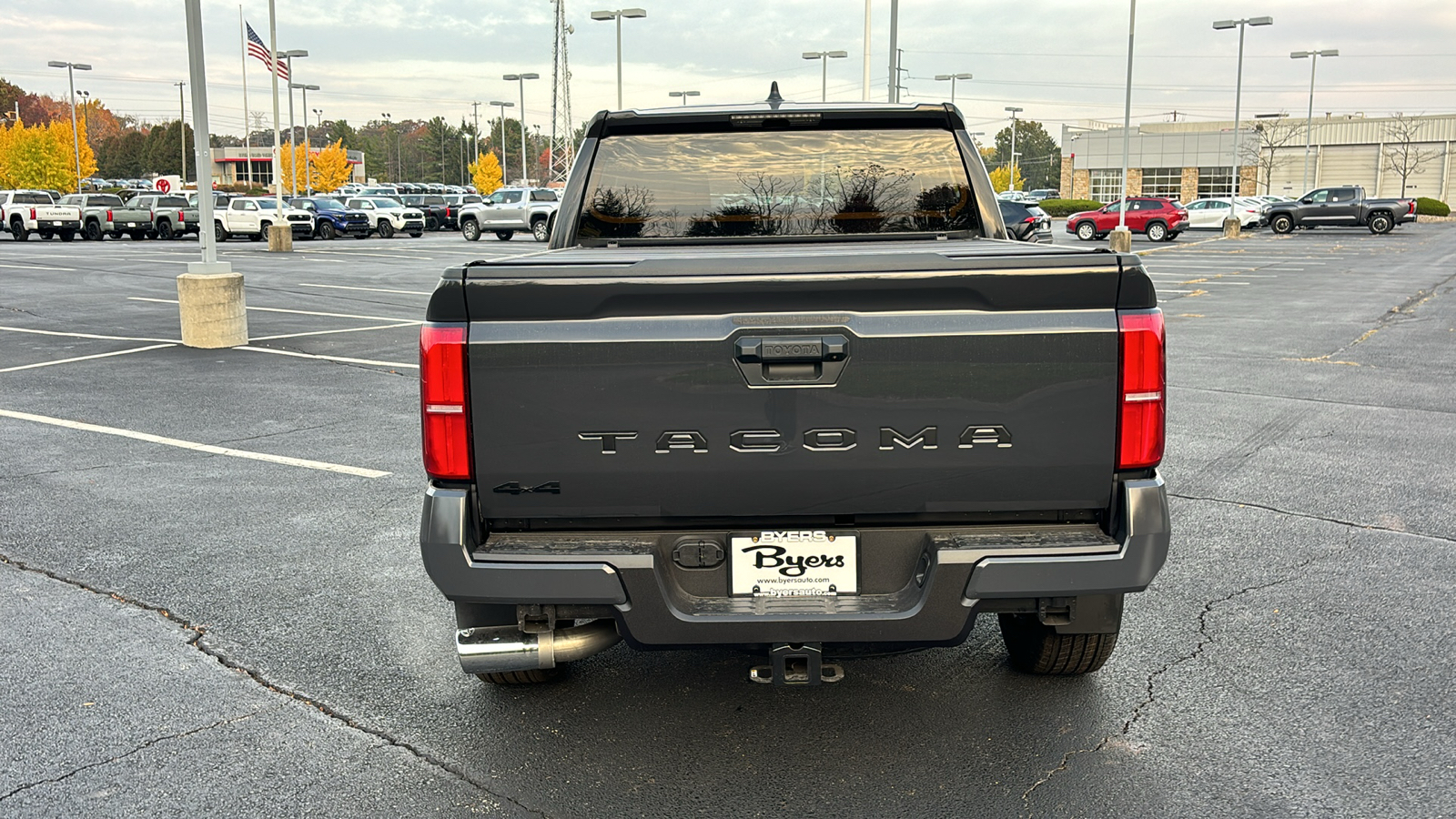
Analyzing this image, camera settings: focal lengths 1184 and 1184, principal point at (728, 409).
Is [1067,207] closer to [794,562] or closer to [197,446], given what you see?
[197,446]

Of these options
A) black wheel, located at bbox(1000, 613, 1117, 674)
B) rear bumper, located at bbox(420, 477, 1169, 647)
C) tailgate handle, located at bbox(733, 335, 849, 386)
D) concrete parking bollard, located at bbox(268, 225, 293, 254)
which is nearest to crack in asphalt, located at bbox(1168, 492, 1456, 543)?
black wheel, located at bbox(1000, 613, 1117, 674)

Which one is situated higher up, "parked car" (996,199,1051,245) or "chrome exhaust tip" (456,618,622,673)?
"parked car" (996,199,1051,245)

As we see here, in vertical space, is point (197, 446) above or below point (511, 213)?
below

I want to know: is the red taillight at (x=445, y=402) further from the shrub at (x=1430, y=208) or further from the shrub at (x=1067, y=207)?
the shrub at (x=1067, y=207)

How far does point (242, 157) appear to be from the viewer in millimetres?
122875

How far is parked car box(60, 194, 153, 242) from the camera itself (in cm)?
4456

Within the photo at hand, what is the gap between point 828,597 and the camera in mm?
3160

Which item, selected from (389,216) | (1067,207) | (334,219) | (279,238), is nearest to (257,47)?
(279,238)

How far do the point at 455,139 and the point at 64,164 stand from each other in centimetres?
6846

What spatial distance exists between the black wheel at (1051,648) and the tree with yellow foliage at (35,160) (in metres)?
97.5

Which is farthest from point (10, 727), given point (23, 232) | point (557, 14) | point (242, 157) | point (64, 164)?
point (242, 157)

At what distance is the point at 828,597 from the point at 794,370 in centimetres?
62

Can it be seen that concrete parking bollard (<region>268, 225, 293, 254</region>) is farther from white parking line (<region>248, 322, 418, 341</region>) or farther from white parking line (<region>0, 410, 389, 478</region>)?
white parking line (<region>0, 410, 389, 478</region>)

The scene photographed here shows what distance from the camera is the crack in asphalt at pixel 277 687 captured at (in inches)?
134
